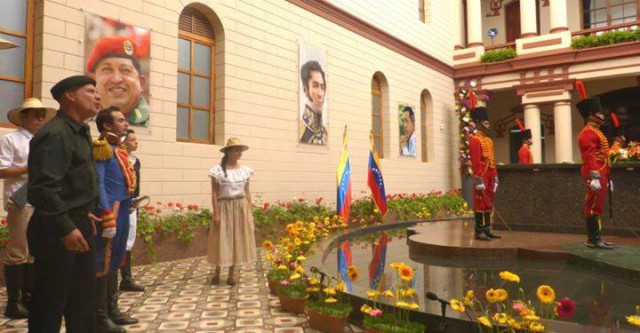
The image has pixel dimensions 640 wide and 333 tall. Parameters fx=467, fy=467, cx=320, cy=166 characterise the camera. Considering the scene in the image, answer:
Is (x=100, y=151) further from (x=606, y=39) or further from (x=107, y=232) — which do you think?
(x=606, y=39)

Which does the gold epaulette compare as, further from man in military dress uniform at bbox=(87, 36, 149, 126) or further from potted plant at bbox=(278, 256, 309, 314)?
man in military dress uniform at bbox=(87, 36, 149, 126)

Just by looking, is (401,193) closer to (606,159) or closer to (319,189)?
(319,189)

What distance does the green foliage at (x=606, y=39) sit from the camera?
41.3 feet

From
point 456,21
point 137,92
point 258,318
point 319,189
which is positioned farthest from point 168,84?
point 456,21

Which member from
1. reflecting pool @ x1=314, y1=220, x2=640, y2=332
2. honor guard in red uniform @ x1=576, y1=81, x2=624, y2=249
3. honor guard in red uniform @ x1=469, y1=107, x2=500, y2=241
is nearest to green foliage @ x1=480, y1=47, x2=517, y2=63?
honor guard in red uniform @ x1=469, y1=107, x2=500, y2=241

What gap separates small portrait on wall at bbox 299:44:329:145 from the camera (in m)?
9.19

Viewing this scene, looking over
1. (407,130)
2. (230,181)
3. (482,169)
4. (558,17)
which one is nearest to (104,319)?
(230,181)

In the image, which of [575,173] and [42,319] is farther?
[575,173]

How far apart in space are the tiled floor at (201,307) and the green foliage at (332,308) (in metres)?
0.17

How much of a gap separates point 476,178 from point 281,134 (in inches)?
157

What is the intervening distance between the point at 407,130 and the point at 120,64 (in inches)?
320

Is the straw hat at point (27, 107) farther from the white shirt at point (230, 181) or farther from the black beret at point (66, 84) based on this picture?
the black beret at point (66, 84)

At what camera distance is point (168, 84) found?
22.6 ft

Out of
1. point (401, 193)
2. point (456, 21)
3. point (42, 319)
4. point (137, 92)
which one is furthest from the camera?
point (456, 21)
